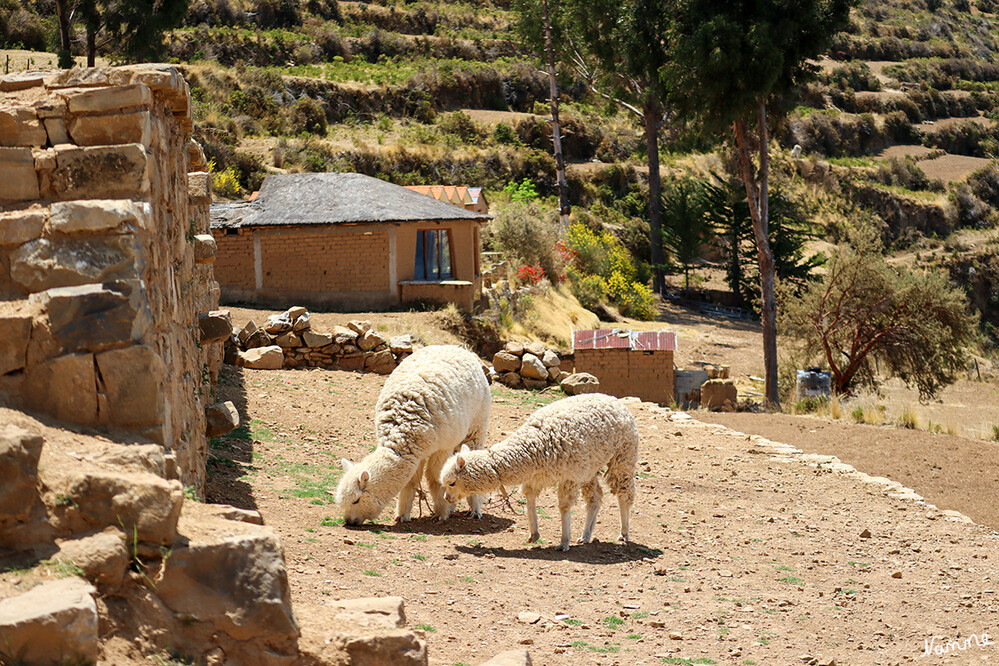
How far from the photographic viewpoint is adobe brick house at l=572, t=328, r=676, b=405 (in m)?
20.6

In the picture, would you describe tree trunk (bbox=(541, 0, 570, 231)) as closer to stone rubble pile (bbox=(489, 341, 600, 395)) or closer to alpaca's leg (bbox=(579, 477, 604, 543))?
stone rubble pile (bbox=(489, 341, 600, 395))

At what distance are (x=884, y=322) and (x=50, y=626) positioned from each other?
2194 centimetres

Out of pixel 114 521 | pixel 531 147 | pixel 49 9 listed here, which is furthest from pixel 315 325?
pixel 49 9

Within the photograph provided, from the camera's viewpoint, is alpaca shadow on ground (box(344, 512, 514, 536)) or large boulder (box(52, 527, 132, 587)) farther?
alpaca shadow on ground (box(344, 512, 514, 536))

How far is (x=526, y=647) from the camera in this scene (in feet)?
19.5

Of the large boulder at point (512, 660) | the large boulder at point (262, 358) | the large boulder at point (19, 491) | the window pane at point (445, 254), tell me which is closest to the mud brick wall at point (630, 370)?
the window pane at point (445, 254)

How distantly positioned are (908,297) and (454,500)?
16.8 metres

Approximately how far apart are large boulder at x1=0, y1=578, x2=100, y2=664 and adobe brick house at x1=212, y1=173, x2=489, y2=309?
19.3 m

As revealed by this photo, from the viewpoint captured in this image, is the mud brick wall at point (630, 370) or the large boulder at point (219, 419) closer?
the large boulder at point (219, 419)

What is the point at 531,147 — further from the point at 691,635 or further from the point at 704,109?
the point at 691,635

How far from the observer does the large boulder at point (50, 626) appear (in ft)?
11.5

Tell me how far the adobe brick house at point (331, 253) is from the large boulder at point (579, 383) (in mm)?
4611

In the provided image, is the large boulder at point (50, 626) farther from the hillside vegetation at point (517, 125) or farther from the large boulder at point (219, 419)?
the hillside vegetation at point (517, 125)

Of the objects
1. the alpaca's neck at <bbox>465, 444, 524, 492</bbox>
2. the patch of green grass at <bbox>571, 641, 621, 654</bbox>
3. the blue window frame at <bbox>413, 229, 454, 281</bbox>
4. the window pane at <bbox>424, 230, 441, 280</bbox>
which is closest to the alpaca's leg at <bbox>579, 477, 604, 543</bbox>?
the alpaca's neck at <bbox>465, 444, 524, 492</bbox>
